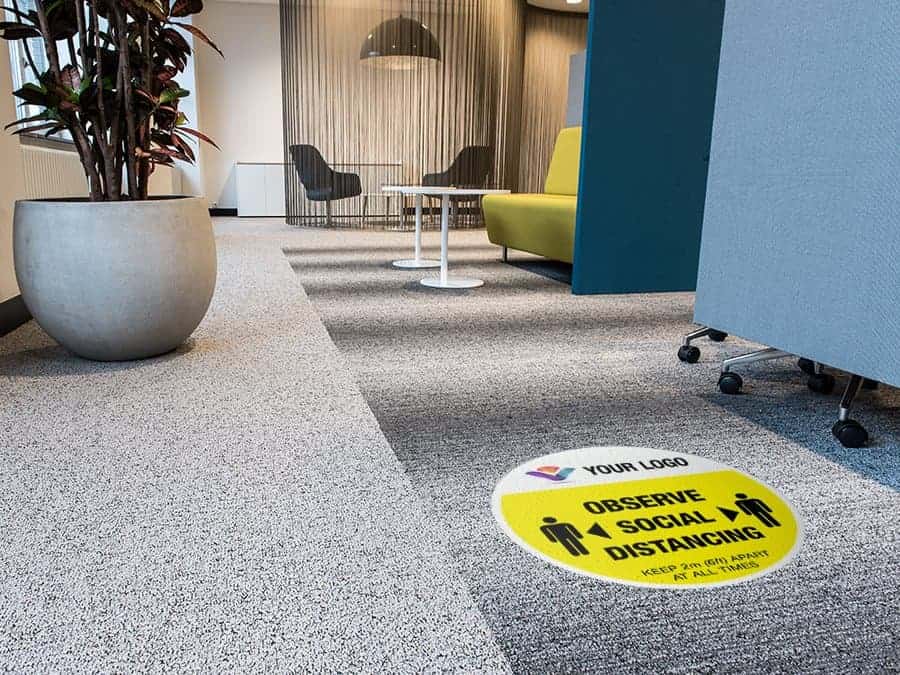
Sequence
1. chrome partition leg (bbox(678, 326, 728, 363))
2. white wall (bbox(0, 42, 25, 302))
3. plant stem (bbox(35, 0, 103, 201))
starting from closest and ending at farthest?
plant stem (bbox(35, 0, 103, 201)) < chrome partition leg (bbox(678, 326, 728, 363)) < white wall (bbox(0, 42, 25, 302))

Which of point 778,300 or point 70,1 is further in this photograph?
point 70,1

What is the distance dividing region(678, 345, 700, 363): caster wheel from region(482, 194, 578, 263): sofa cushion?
1505 millimetres

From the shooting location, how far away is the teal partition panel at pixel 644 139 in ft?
11.1

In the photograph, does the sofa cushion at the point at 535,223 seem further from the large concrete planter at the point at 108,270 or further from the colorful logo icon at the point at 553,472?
the colorful logo icon at the point at 553,472

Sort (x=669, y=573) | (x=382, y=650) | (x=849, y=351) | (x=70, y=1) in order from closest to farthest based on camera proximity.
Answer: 1. (x=382, y=650)
2. (x=669, y=573)
3. (x=849, y=351)
4. (x=70, y=1)

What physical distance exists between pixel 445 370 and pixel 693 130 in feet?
6.95

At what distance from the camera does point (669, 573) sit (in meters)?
1.16

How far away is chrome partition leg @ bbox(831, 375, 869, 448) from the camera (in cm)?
166

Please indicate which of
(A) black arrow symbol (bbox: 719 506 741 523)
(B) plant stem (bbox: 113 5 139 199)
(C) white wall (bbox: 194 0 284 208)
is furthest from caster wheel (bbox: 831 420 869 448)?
(C) white wall (bbox: 194 0 284 208)

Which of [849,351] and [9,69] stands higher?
[9,69]

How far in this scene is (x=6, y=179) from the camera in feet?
8.90

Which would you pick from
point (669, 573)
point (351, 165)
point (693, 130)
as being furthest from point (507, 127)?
point (669, 573)

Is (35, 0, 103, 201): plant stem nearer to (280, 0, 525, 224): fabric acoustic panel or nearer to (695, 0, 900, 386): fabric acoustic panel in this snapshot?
(695, 0, 900, 386): fabric acoustic panel

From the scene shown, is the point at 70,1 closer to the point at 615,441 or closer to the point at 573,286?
the point at 615,441
